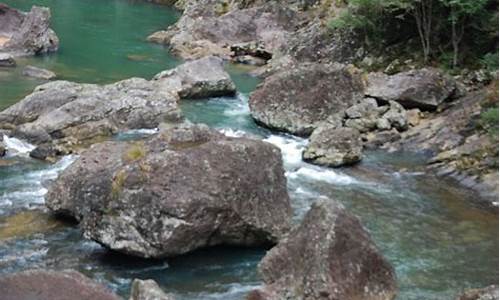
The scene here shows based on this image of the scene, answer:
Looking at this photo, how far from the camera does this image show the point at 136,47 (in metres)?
39.9

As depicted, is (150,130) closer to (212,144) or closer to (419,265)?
(212,144)

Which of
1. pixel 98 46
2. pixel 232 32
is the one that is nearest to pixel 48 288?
pixel 98 46

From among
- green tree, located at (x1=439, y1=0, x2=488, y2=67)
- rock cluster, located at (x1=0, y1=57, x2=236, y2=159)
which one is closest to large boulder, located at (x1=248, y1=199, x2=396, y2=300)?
rock cluster, located at (x1=0, y1=57, x2=236, y2=159)

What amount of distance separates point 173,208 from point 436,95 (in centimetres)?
Answer: 1386

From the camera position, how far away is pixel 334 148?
64.0ft

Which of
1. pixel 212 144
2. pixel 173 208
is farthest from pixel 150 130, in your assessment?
pixel 173 208

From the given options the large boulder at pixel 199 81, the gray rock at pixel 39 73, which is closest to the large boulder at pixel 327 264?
the large boulder at pixel 199 81

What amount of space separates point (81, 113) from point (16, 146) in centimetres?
272

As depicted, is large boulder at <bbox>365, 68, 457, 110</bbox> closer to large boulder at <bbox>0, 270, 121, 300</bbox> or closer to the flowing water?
the flowing water

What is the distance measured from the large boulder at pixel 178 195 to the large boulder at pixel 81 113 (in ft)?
21.6

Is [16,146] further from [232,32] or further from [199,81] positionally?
[232,32]

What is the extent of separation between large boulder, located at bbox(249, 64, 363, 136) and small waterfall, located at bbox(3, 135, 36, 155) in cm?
738

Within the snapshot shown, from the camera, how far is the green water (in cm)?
3084

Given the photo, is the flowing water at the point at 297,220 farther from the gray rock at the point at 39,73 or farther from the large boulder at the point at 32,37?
the large boulder at the point at 32,37
